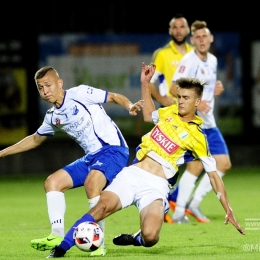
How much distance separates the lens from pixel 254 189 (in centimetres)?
1427

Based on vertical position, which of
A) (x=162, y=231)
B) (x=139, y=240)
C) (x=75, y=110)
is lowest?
(x=162, y=231)

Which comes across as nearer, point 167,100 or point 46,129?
point 46,129

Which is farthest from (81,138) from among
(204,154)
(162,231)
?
(162,231)

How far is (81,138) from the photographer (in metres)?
8.16

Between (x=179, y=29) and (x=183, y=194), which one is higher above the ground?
(x=179, y=29)

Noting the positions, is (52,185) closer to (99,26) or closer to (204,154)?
(204,154)

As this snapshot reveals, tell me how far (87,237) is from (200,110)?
3583mm

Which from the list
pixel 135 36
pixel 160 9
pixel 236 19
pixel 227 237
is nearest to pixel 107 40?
pixel 135 36

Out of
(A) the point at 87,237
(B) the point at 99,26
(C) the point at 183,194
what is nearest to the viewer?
(A) the point at 87,237

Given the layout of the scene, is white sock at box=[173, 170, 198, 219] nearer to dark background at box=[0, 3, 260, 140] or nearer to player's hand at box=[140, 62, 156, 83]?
player's hand at box=[140, 62, 156, 83]

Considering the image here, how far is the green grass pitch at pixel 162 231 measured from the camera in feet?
25.0

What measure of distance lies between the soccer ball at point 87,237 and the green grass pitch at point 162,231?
403 millimetres

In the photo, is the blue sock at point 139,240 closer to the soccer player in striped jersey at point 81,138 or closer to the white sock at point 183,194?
the soccer player in striped jersey at point 81,138

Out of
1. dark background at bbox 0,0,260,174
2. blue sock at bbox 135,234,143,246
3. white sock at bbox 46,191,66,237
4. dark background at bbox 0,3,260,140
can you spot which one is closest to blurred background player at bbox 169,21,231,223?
blue sock at bbox 135,234,143,246
